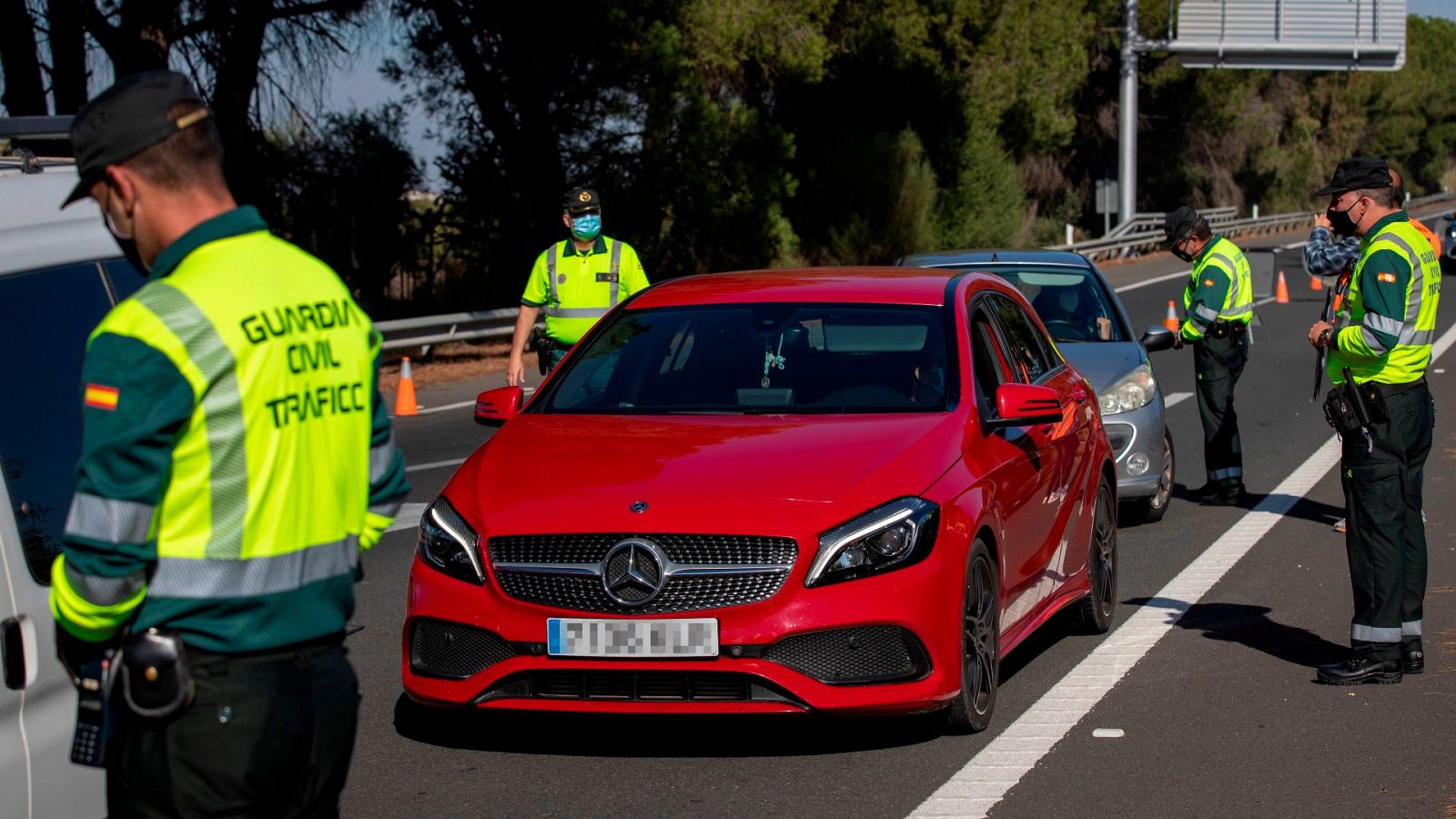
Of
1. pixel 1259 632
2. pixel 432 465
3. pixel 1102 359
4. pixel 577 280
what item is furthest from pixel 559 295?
pixel 1259 632

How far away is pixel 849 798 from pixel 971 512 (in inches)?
41.3

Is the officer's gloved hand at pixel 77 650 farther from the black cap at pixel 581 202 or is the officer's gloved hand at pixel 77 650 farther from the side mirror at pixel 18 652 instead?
the black cap at pixel 581 202

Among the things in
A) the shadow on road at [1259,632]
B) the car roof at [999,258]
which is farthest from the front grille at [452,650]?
the car roof at [999,258]

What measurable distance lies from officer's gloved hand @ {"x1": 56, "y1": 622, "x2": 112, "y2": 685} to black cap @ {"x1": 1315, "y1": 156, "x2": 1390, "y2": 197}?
5171mm

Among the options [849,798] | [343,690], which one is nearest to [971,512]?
[849,798]

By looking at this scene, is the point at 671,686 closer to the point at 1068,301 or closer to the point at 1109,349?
A: the point at 1109,349

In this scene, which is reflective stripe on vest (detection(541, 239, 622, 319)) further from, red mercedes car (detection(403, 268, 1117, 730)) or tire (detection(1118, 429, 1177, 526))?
red mercedes car (detection(403, 268, 1117, 730))

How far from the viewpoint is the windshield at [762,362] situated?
6781mm

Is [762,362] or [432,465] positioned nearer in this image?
[762,362]

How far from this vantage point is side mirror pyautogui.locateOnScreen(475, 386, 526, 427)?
22.7 feet

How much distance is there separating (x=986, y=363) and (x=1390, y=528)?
62.9 inches

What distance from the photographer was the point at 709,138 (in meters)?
30.3

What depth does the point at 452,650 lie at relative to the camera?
230 inches

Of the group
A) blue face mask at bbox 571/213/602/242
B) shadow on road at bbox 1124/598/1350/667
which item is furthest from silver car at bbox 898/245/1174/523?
blue face mask at bbox 571/213/602/242
